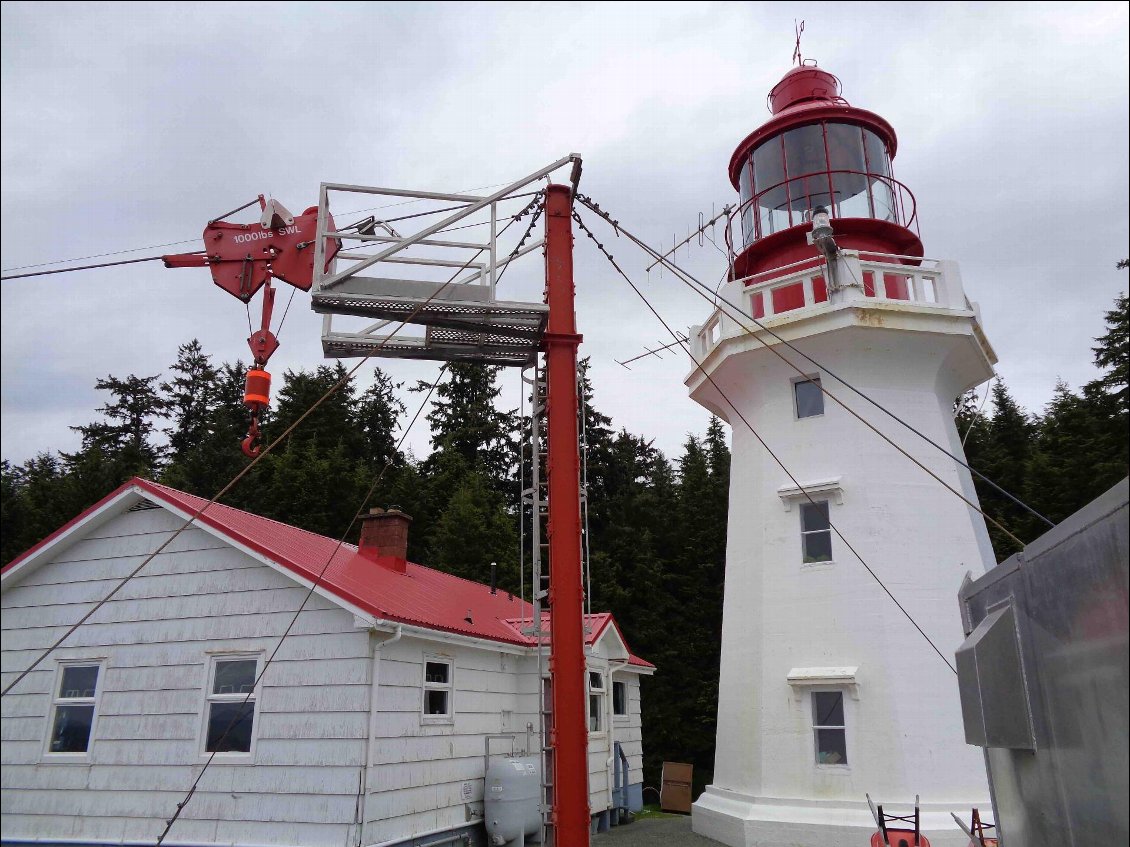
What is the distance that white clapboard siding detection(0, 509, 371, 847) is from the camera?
9.39m

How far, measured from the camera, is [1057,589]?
436 cm

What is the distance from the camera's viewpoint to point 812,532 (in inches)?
483

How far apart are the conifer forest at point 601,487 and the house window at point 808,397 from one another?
12464 mm

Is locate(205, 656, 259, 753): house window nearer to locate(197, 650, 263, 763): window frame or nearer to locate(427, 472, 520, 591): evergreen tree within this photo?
locate(197, 650, 263, 763): window frame

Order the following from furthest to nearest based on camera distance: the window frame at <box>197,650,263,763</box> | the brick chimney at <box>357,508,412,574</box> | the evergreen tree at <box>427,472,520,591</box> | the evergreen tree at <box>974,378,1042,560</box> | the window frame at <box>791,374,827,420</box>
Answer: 1. the evergreen tree at <box>427,472,520,591</box>
2. the evergreen tree at <box>974,378,1042,560</box>
3. the brick chimney at <box>357,508,412,574</box>
4. the window frame at <box>791,374,827,420</box>
5. the window frame at <box>197,650,263,763</box>

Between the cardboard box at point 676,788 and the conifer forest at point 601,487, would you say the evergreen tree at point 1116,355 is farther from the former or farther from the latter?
the cardboard box at point 676,788

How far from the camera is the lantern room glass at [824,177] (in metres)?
13.2

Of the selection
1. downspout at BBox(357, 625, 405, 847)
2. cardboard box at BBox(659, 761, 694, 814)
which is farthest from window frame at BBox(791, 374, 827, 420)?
cardboard box at BBox(659, 761, 694, 814)

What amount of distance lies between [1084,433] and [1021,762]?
2466 centimetres

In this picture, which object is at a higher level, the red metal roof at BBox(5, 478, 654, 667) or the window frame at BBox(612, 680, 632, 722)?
the red metal roof at BBox(5, 478, 654, 667)

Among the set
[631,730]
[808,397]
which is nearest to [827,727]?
[808,397]

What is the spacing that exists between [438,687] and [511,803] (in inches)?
78.1

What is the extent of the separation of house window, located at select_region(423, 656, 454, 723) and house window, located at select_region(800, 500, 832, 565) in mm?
5274

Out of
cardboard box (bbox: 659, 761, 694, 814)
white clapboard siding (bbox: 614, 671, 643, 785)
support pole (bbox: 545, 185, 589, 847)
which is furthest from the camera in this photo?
cardboard box (bbox: 659, 761, 694, 814)
